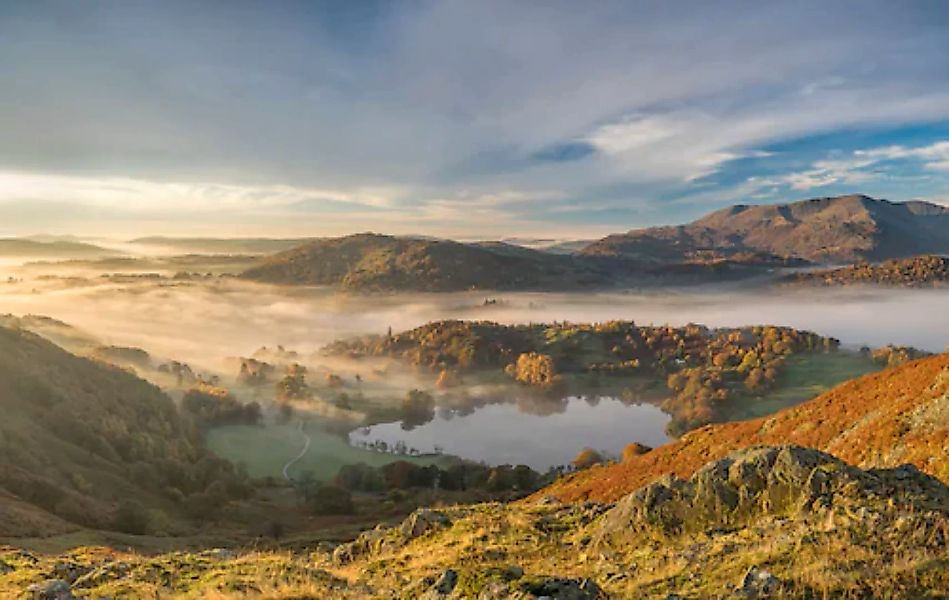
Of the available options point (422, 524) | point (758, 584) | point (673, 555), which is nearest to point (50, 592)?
point (422, 524)

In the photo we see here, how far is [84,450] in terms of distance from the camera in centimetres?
13575

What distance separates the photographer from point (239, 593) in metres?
14.8

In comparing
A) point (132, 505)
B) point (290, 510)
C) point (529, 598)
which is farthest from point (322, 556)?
point (290, 510)

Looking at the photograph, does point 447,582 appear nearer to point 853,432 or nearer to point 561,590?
point 561,590

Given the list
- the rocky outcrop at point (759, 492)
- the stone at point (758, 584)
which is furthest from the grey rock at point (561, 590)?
the rocky outcrop at point (759, 492)

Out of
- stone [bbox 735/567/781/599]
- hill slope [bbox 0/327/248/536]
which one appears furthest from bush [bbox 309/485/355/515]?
stone [bbox 735/567/781/599]

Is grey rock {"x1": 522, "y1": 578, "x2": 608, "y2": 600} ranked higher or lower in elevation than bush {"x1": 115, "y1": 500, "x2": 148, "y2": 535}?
higher

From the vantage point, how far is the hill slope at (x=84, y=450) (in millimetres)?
94062

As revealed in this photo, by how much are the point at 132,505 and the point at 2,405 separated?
204ft

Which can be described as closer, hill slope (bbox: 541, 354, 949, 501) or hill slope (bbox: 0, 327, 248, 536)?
hill slope (bbox: 541, 354, 949, 501)

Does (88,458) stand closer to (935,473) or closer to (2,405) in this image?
(2,405)

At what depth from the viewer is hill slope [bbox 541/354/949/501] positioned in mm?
31031

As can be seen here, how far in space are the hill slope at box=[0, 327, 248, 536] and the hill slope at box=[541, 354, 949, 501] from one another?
6875 centimetres

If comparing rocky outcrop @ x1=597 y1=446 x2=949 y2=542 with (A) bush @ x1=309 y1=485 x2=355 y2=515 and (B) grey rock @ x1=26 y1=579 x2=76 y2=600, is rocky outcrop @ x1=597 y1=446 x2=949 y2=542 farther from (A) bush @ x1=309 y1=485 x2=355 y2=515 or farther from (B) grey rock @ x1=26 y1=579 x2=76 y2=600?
(A) bush @ x1=309 y1=485 x2=355 y2=515
